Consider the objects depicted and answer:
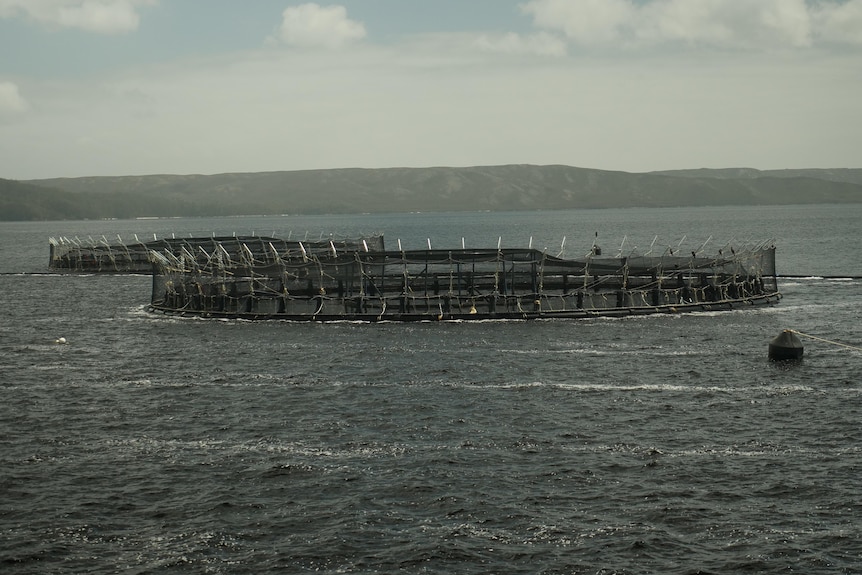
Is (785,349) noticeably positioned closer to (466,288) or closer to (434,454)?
(434,454)

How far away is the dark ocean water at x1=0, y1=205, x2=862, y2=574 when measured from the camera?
31.8 meters

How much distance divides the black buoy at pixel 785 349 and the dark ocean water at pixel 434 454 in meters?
0.99

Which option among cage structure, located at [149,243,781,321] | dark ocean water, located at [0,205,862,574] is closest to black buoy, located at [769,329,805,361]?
dark ocean water, located at [0,205,862,574]

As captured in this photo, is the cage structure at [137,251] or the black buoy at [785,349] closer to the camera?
the black buoy at [785,349]

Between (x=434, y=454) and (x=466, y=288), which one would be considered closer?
(x=434, y=454)

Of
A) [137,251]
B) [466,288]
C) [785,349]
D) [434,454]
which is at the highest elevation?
[137,251]

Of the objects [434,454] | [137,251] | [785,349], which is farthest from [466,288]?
[137,251]

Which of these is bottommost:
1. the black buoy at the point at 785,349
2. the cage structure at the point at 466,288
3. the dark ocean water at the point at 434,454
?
the dark ocean water at the point at 434,454

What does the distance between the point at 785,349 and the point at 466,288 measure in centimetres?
3448

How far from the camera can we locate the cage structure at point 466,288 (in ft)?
280

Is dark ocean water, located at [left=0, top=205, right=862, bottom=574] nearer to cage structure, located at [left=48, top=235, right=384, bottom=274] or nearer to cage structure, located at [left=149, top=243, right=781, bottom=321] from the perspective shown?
cage structure, located at [left=149, top=243, right=781, bottom=321]

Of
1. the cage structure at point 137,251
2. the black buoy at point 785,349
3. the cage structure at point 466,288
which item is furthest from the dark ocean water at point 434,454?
the cage structure at point 137,251

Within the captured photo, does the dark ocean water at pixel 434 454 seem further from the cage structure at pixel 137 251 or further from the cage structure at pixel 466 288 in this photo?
the cage structure at pixel 137 251

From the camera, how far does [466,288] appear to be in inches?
3593
